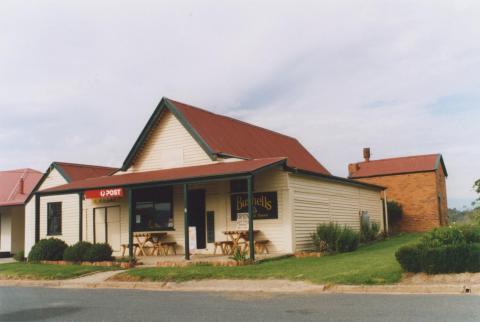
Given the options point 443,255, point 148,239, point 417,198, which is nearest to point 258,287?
point 443,255

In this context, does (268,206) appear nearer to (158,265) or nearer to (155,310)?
(158,265)

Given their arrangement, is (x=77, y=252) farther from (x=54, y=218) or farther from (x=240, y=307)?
(x=240, y=307)

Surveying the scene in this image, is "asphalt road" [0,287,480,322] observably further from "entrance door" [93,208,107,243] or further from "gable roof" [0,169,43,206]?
"gable roof" [0,169,43,206]

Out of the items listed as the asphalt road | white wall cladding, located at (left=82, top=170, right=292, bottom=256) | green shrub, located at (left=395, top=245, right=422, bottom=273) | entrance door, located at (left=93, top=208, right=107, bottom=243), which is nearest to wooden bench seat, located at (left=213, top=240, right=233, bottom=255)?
white wall cladding, located at (left=82, top=170, right=292, bottom=256)

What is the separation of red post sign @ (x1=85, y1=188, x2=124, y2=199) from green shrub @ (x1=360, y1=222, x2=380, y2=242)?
12064 mm

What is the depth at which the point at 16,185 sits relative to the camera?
34656mm

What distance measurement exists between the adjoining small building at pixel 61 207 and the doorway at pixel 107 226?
1.84 m

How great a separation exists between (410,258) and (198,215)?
12.2m

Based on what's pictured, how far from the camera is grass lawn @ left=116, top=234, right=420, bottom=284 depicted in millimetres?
12844

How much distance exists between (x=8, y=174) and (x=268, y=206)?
22414 millimetres

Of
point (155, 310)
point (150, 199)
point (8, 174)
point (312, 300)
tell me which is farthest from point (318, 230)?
point (8, 174)

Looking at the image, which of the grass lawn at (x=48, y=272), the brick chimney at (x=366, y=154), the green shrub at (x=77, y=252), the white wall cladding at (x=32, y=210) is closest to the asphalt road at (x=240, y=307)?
the grass lawn at (x=48, y=272)

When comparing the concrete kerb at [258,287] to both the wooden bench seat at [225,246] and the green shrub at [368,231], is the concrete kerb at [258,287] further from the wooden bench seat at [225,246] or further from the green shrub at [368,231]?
the green shrub at [368,231]

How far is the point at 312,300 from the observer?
1097cm
